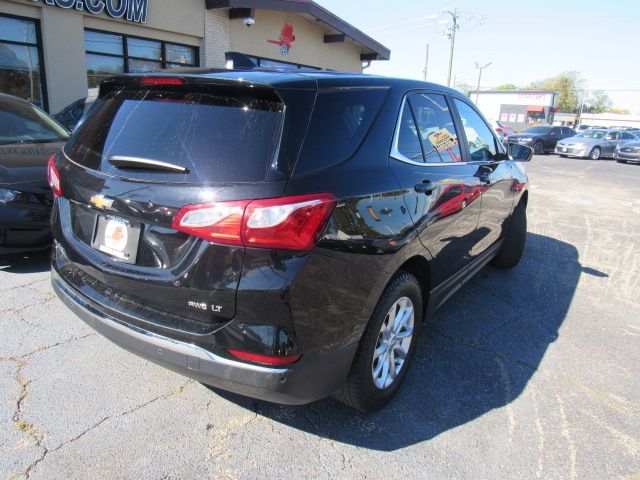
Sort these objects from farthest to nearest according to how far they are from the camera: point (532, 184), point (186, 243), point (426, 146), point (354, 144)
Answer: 1. point (532, 184)
2. point (426, 146)
3. point (354, 144)
4. point (186, 243)

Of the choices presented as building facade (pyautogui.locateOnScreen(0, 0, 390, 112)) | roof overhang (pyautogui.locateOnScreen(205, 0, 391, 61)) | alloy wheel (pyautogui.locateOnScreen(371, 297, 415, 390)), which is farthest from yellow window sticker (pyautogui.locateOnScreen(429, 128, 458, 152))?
roof overhang (pyautogui.locateOnScreen(205, 0, 391, 61))

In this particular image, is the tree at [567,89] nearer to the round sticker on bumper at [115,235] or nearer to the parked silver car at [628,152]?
the parked silver car at [628,152]

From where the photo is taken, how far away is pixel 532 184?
12.7 meters

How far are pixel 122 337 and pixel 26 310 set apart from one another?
1.87m

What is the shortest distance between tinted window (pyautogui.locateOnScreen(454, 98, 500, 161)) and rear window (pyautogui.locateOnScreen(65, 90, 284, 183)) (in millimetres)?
2149

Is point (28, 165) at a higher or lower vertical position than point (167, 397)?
higher

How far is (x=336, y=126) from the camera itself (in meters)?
2.19

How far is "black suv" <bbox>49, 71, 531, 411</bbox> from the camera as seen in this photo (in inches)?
74.4

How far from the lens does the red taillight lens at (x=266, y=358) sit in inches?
75.4

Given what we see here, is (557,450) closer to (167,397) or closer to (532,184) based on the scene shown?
(167,397)

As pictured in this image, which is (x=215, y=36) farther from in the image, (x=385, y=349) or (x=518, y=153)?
(x=385, y=349)

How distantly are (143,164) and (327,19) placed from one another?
16222 mm

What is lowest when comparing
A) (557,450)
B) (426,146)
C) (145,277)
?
(557,450)

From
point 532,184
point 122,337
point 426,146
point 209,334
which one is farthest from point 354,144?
point 532,184
